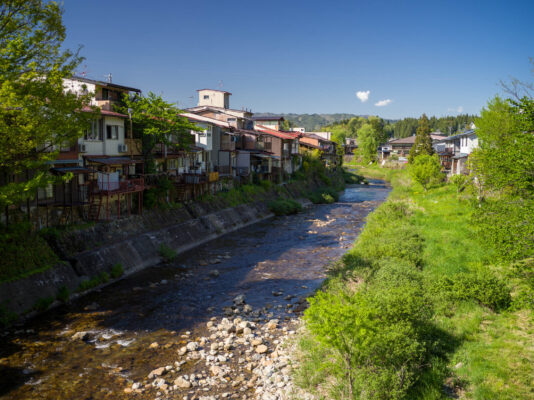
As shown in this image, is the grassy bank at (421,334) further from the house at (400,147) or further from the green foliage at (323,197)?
the house at (400,147)

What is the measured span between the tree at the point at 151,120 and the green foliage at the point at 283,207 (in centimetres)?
1621

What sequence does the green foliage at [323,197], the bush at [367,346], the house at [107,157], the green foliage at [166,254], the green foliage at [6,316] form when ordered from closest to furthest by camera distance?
1. the bush at [367,346]
2. the green foliage at [6,316]
3. the house at [107,157]
4. the green foliage at [166,254]
5. the green foliage at [323,197]

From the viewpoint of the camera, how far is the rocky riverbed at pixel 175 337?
12.8m

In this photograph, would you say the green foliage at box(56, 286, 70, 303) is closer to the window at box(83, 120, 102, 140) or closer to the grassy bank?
the window at box(83, 120, 102, 140)

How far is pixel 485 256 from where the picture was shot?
2134 cm

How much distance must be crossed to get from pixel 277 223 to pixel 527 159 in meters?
29.9

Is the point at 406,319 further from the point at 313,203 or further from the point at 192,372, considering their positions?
the point at 313,203

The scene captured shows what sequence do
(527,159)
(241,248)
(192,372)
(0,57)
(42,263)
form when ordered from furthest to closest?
1. (241,248)
2. (42,263)
3. (0,57)
4. (192,372)
5. (527,159)

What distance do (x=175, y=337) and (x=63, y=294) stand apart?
6.56 m

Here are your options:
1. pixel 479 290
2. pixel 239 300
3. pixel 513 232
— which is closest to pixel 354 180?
pixel 239 300

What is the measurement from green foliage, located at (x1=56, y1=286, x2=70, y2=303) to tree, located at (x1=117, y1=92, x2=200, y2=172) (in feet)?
45.7

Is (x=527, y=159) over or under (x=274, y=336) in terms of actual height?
over

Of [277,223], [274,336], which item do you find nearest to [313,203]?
[277,223]

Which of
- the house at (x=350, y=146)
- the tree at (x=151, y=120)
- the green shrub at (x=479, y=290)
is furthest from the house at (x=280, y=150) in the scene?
the house at (x=350, y=146)
